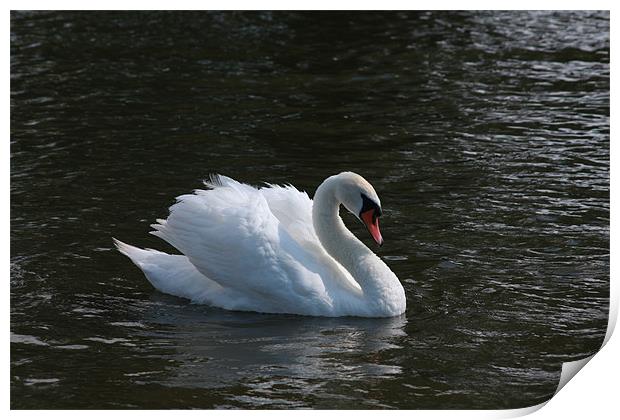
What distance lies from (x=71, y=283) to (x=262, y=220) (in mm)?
2054

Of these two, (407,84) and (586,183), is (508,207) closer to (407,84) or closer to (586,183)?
(586,183)

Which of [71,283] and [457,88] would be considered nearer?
[71,283]

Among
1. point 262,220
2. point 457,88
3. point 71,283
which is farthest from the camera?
point 457,88

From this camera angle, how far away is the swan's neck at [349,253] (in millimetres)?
10781

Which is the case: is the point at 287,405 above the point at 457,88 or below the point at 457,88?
below

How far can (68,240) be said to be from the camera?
12.4 metres

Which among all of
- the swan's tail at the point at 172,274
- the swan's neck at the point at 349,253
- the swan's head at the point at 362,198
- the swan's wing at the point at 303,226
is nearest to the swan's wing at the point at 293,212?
Result: the swan's wing at the point at 303,226

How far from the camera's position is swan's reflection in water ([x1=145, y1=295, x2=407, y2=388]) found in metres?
9.52

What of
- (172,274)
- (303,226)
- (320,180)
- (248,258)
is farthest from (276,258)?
(320,180)

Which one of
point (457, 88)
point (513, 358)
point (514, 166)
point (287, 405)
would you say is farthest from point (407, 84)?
point (287, 405)

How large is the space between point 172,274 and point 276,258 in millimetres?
1256

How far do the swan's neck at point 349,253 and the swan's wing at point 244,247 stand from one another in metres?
0.34

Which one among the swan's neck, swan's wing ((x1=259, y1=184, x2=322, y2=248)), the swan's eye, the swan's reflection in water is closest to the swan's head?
the swan's eye

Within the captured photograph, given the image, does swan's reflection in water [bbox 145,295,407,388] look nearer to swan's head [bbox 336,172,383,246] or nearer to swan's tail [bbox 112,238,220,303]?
swan's tail [bbox 112,238,220,303]
